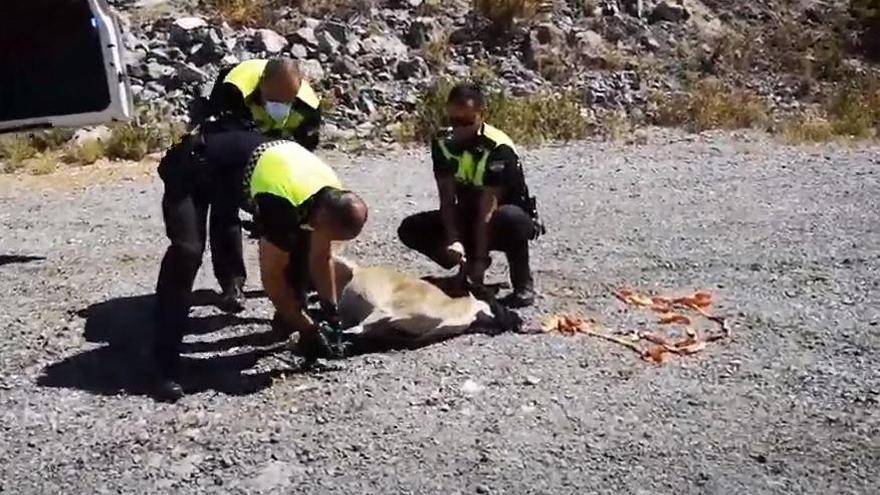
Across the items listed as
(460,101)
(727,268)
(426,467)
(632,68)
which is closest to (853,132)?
(632,68)

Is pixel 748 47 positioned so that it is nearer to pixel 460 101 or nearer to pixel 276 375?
pixel 460 101

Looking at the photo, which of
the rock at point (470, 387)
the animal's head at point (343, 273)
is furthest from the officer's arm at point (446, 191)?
the rock at point (470, 387)

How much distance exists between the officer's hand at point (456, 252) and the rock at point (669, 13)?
8268 millimetres

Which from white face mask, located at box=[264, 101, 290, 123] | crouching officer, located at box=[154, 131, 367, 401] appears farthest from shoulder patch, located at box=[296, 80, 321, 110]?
crouching officer, located at box=[154, 131, 367, 401]

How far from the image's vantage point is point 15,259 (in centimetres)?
830

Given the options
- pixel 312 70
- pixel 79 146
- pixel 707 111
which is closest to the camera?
pixel 79 146

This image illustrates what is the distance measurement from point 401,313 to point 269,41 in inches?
283

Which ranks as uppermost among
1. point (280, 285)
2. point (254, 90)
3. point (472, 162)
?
point (254, 90)

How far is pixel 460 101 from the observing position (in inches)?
261

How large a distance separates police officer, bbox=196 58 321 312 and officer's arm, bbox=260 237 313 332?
30.1 inches

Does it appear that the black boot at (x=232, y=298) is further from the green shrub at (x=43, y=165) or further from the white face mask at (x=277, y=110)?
the green shrub at (x=43, y=165)

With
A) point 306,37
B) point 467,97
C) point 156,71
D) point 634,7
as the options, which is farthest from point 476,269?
point 634,7

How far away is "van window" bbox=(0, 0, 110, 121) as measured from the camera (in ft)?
27.4

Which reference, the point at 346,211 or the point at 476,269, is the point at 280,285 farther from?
the point at 476,269
